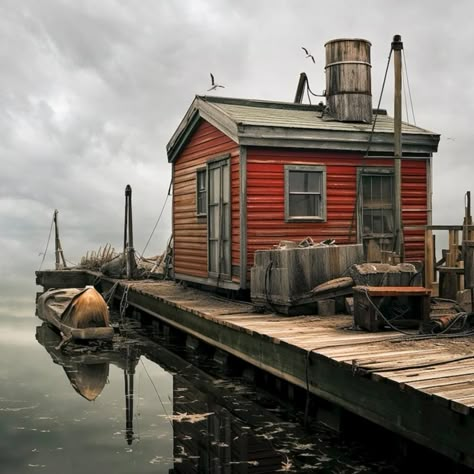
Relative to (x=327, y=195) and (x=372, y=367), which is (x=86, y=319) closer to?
(x=327, y=195)

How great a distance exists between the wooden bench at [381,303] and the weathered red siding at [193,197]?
4992mm

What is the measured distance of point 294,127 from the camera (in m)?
14.3

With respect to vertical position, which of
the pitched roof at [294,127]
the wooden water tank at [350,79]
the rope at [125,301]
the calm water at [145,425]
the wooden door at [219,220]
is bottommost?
the calm water at [145,425]

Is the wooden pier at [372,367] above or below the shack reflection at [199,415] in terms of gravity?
above

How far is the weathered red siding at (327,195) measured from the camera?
1420 centimetres

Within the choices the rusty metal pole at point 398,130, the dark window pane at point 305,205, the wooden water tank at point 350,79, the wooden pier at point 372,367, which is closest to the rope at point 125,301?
the dark window pane at point 305,205

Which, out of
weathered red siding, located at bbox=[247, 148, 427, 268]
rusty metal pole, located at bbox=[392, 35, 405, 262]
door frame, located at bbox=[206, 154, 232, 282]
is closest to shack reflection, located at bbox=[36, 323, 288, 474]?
door frame, located at bbox=[206, 154, 232, 282]

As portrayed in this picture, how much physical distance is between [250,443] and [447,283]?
6.68 meters

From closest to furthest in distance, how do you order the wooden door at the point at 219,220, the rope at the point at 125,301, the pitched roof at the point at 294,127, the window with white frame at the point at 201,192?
1. the pitched roof at the point at 294,127
2. the wooden door at the point at 219,220
3. the window with white frame at the point at 201,192
4. the rope at the point at 125,301

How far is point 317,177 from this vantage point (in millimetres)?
14750

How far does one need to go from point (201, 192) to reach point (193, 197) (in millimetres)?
507

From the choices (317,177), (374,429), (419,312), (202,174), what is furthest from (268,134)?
(374,429)

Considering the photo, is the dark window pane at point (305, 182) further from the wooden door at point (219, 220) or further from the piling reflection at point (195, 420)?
the piling reflection at point (195, 420)

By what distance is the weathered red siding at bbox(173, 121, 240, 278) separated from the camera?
15.1 metres
